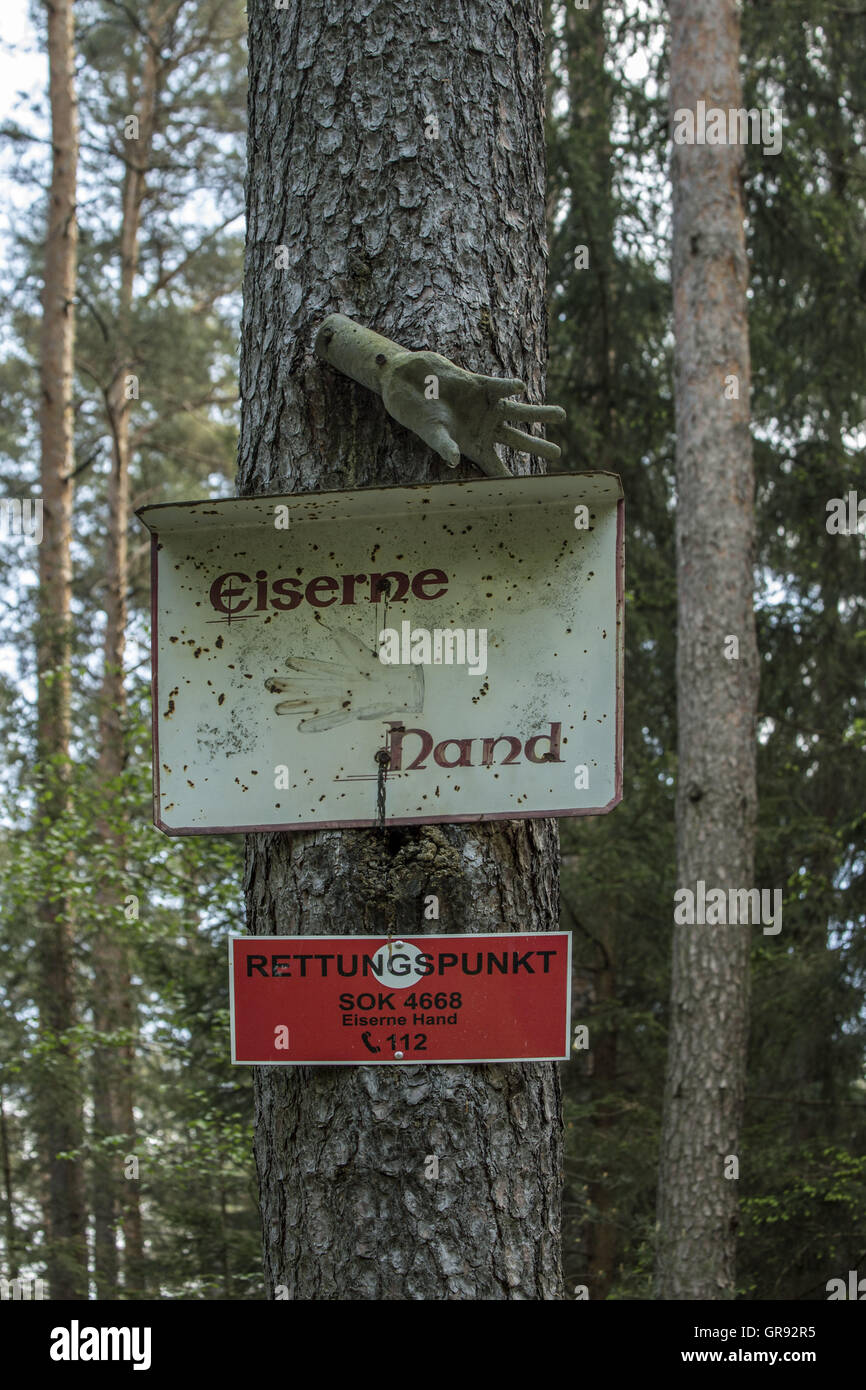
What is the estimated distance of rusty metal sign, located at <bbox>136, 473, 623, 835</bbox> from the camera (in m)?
1.84

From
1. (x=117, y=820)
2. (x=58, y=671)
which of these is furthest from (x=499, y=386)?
(x=58, y=671)

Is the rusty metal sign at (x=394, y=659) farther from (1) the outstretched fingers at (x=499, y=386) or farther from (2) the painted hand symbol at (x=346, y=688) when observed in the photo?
(1) the outstretched fingers at (x=499, y=386)

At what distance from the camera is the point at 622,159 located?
1068 centimetres

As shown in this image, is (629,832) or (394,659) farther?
(629,832)

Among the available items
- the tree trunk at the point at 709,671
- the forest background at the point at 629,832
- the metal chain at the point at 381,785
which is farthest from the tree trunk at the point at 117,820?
the metal chain at the point at 381,785

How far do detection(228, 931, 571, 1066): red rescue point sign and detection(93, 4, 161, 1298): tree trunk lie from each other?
23.5 feet

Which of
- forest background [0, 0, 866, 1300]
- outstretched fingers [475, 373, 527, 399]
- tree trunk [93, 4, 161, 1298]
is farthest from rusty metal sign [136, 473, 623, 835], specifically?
tree trunk [93, 4, 161, 1298]

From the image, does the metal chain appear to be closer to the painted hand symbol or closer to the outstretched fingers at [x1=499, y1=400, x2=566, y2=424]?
the painted hand symbol

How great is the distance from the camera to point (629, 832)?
→ 29.6 feet

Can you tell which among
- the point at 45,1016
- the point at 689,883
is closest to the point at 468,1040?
the point at 689,883

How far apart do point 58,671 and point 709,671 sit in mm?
4905

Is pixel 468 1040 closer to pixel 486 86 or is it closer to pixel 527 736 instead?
pixel 527 736

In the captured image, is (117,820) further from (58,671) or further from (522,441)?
(522,441)

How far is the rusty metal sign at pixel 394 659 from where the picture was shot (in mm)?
1836
